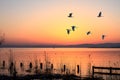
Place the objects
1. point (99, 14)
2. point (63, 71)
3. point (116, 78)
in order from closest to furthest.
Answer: point (99, 14), point (116, 78), point (63, 71)

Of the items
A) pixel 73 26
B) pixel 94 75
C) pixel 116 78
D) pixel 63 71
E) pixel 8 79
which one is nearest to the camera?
pixel 73 26

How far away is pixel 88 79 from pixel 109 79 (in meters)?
2.13

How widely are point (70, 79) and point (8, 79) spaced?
5641 millimetres

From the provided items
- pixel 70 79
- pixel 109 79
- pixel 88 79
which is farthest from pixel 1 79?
pixel 109 79

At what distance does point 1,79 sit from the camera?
29.4 m

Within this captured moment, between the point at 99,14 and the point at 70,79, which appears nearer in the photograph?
the point at 99,14

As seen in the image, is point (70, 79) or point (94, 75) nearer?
point (70, 79)

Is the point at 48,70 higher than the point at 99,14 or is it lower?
lower

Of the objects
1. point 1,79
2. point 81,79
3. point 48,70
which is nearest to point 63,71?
point 48,70

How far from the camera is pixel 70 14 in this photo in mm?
22234

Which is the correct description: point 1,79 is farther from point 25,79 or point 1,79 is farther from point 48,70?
point 48,70

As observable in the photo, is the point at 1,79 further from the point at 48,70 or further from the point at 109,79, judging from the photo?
the point at 109,79

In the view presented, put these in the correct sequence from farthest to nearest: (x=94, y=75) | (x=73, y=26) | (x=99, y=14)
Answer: (x=94, y=75) → (x=73, y=26) → (x=99, y=14)

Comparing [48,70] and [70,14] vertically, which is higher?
[70,14]
